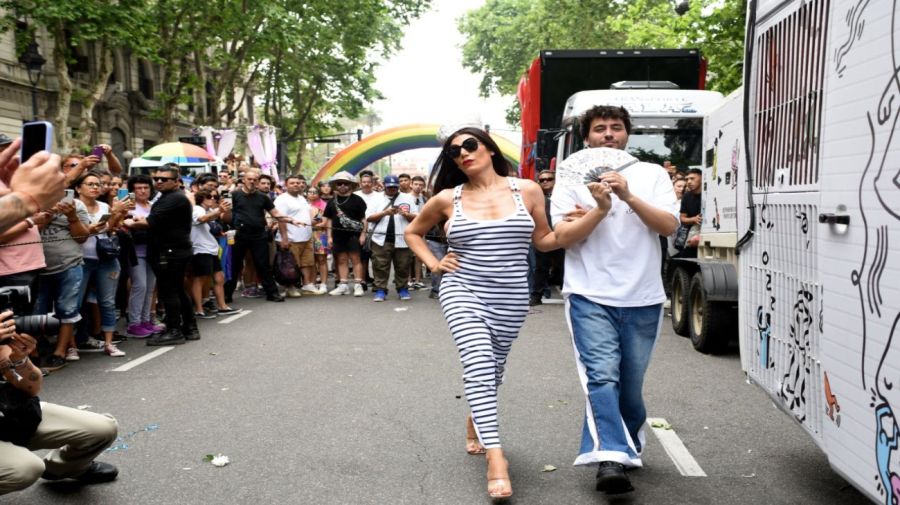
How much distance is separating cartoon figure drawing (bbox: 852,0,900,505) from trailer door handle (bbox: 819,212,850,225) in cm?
12

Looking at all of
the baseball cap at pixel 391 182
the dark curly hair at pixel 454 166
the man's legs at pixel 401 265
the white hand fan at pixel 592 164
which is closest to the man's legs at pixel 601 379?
the white hand fan at pixel 592 164

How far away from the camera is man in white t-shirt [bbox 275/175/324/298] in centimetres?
1277

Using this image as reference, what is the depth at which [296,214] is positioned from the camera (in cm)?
1284

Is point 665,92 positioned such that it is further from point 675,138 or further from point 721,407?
point 721,407

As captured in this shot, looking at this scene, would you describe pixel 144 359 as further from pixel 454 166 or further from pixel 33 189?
pixel 33 189

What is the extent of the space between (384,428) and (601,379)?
1862 millimetres

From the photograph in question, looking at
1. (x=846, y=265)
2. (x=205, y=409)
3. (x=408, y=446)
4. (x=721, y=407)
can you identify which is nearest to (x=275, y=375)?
(x=205, y=409)

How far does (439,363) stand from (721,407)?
250 centimetres

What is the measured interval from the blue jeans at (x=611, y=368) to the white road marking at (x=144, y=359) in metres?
4.72

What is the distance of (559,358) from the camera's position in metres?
7.41

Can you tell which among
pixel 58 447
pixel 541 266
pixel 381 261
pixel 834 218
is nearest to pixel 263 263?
pixel 381 261

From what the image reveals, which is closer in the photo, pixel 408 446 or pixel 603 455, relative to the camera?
pixel 603 455

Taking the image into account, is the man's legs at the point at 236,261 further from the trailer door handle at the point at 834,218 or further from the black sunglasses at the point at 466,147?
the trailer door handle at the point at 834,218

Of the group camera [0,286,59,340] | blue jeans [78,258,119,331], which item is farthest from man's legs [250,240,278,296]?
camera [0,286,59,340]
